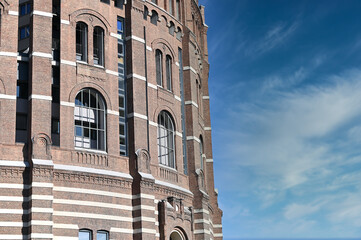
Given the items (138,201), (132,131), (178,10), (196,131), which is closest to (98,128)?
(132,131)

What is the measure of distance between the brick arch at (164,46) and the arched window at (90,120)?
6.71m

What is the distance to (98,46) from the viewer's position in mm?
39844

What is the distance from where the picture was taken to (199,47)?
5231cm

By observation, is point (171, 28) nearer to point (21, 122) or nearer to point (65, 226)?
point (21, 122)

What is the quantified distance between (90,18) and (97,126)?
6901 mm

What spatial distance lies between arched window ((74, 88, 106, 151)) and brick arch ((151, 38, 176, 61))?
6714mm

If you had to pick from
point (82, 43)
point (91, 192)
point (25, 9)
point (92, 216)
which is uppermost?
point (25, 9)

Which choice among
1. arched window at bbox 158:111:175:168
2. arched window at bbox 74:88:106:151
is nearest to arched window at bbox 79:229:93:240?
arched window at bbox 74:88:106:151

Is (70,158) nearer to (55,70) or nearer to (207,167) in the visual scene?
(55,70)

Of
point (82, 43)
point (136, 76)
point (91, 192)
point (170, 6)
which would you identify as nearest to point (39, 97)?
point (82, 43)

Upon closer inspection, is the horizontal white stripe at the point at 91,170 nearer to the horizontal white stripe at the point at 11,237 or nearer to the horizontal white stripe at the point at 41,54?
the horizontal white stripe at the point at 11,237

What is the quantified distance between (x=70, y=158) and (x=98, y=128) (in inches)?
125

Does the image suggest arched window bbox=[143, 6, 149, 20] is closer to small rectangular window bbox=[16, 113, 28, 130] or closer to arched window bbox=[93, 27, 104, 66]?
arched window bbox=[93, 27, 104, 66]

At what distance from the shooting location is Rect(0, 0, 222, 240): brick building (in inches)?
1336
